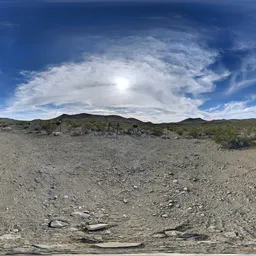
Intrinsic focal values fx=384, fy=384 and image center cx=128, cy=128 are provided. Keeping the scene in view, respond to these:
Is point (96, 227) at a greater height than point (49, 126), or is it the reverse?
point (49, 126)

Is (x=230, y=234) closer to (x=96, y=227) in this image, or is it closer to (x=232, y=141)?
(x=96, y=227)

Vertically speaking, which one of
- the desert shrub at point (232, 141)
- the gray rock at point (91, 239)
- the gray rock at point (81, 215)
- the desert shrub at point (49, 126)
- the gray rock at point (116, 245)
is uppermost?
the desert shrub at point (49, 126)

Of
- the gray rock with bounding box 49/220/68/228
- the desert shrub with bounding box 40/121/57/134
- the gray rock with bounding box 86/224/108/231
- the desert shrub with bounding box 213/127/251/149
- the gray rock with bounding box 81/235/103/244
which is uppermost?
the desert shrub with bounding box 40/121/57/134

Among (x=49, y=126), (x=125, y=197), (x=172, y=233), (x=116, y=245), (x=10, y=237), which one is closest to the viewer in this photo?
(x=116, y=245)

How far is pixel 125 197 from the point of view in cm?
928

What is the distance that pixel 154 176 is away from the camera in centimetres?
1086

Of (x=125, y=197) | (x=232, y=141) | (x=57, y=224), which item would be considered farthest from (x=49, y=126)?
(x=57, y=224)

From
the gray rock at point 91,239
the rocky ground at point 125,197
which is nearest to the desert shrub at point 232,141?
the rocky ground at point 125,197

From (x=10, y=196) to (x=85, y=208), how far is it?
171cm

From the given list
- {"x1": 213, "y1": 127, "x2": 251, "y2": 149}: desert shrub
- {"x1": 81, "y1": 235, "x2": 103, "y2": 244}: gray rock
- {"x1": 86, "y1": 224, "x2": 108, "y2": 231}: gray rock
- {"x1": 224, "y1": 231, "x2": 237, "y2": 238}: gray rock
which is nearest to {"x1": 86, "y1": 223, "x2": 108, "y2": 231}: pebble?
{"x1": 86, "y1": 224, "x2": 108, "y2": 231}: gray rock

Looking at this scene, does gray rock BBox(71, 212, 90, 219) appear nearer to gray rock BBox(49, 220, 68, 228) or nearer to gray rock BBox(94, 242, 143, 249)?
gray rock BBox(49, 220, 68, 228)

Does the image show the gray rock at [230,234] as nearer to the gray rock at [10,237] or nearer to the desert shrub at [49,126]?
the gray rock at [10,237]

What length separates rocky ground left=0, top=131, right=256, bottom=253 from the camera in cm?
638

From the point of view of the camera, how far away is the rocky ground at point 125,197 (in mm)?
6375
